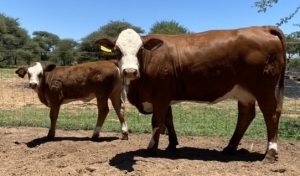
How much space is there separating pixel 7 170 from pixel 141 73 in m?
2.51

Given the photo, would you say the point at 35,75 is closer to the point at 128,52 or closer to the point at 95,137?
the point at 95,137

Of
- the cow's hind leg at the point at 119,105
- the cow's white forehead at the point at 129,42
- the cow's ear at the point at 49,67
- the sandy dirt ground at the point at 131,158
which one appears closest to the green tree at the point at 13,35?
the cow's ear at the point at 49,67

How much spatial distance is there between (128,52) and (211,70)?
4.39ft

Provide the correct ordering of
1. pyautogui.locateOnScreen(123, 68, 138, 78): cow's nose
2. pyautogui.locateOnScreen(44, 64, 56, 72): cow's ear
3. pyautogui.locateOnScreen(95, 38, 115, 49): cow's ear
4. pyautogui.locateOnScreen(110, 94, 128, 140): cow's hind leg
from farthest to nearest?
pyautogui.locateOnScreen(44, 64, 56, 72): cow's ear, pyautogui.locateOnScreen(110, 94, 128, 140): cow's hind leg, pyautogui.locateOnScreen(95, 38, 115, 49): cow's ear, pyautogui.locateOnScreen(123, 68, 138, 78): cow's nose

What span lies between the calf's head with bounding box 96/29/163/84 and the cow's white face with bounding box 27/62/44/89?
2743 millimetres

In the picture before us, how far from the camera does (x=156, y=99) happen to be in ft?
21.1

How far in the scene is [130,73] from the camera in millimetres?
5656

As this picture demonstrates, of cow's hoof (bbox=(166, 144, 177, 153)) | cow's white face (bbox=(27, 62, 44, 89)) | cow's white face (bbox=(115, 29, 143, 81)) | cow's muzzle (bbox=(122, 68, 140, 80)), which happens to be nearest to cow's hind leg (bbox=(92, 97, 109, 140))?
cow's white face (bbox=(27, 62, 44, 89))

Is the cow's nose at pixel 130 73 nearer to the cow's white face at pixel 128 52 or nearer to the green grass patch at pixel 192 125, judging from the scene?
the cow's white face at pixel 128 52

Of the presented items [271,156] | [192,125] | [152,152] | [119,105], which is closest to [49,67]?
[119,105]

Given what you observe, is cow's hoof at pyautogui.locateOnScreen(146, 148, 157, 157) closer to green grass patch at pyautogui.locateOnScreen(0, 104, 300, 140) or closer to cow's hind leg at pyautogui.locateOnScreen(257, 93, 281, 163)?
cow's hind leg at pyautogui.locateOnScreen(257, 93, 281, 163)

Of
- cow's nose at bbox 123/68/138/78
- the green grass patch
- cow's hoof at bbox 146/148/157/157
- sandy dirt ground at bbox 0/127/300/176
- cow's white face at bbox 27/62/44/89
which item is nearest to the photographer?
cow's nose at bbox 123/68/138/78

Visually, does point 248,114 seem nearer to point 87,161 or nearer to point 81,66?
point 87,161

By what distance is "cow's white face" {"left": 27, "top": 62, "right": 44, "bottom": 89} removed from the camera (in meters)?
8.63
